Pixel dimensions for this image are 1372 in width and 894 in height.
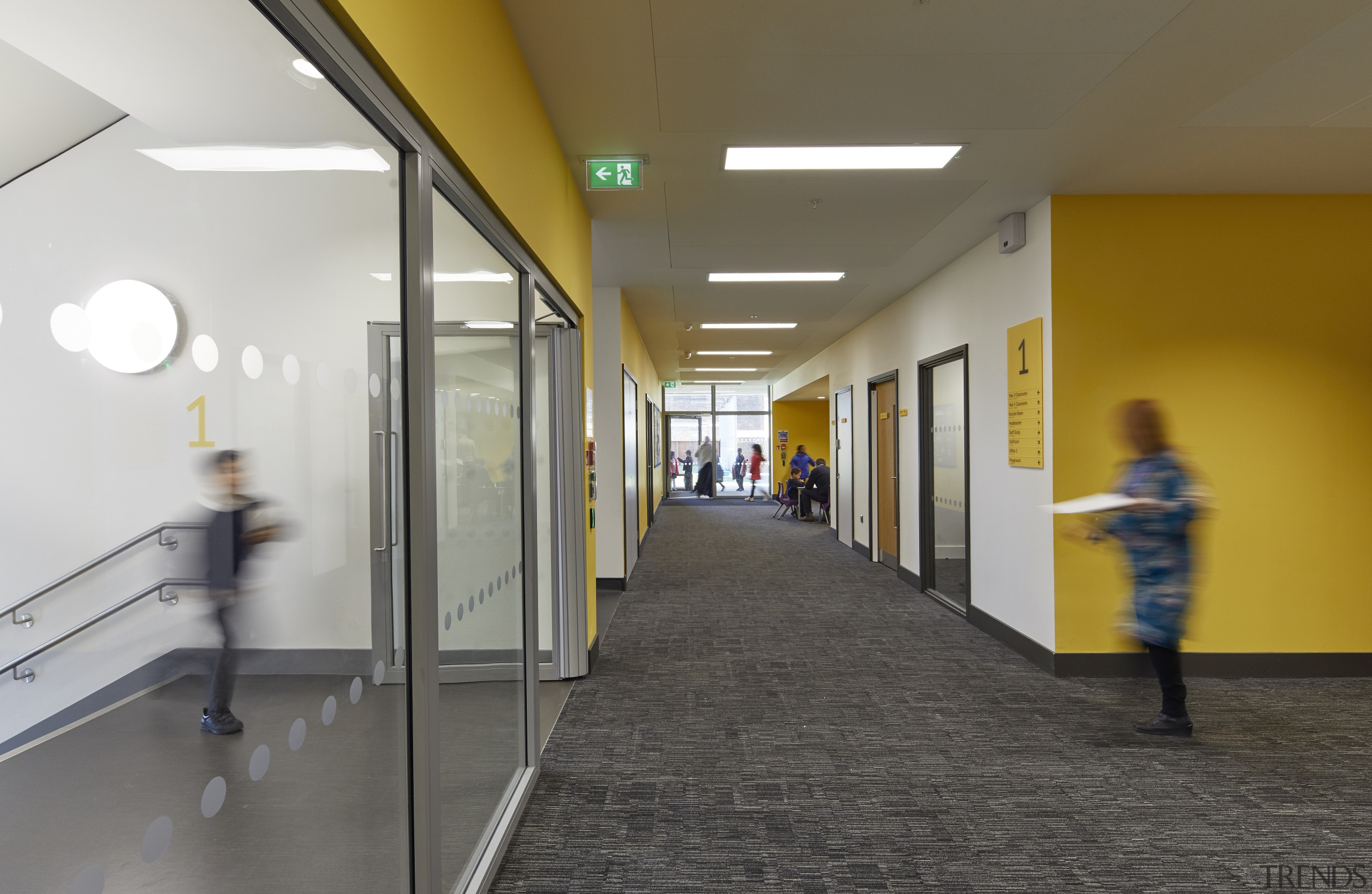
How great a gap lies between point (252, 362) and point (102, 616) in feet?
1.53

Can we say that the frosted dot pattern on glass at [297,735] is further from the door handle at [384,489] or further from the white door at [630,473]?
the white door at [630,473]

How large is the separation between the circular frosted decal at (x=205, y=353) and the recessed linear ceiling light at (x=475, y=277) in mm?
1015

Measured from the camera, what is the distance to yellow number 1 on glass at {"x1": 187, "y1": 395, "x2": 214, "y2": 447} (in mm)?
1002

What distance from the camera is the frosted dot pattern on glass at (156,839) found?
0.91 metres

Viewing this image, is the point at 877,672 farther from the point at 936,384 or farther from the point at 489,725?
the point at 936,384

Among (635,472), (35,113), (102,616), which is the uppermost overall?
(35,113)

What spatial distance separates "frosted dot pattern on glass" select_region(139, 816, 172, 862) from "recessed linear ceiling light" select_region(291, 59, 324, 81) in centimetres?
124

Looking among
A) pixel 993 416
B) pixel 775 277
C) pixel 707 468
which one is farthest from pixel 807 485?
pixel 993 416

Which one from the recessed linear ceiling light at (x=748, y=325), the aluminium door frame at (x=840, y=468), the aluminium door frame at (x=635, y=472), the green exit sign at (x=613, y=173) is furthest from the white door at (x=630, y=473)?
the green exit sign at (x=613, y=173)

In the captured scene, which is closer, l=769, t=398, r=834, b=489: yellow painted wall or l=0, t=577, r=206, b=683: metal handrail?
l=0, t=577, r=206, b=683: metal handrail

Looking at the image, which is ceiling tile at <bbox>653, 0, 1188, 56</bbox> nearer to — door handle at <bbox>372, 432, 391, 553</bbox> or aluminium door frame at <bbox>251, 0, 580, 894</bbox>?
aluminium door frame at <bbox>251, 0, 580, 894</bbox>

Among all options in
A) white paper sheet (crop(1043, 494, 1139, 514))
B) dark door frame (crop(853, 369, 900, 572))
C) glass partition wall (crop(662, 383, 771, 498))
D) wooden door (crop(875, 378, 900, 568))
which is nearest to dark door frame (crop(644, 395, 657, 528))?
dark door frame (crop(853, 369, 900, 572))

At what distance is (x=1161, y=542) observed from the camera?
3439 millimetres

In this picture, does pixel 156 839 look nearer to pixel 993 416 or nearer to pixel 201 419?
pixel 201 419
